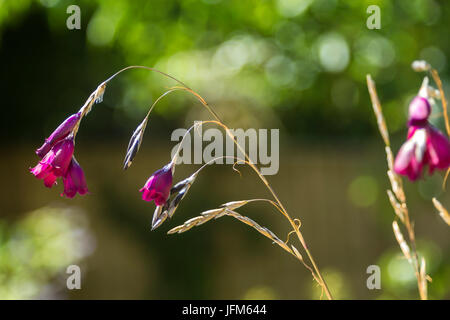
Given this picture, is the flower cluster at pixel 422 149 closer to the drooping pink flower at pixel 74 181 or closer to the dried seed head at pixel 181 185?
the dried seed head at pixel 181 185

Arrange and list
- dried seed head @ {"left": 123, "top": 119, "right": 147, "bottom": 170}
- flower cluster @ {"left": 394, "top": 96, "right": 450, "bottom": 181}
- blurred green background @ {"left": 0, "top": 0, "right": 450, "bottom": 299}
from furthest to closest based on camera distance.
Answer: blurred green background @ {"left": 0, "top": 0, "right": 450, "bottom": 299} → dried seed head @ {"left": 123, "top": 119, "right": 147, "bottom": 170} → flower cluster @ {"left": 394, "top": 96, "right": 450, "bottom": 181}

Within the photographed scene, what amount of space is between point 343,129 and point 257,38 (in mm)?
1630

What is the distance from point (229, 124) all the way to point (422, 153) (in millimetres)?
2657

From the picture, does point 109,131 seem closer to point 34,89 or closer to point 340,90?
point 34,89

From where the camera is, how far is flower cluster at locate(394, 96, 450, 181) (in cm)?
53

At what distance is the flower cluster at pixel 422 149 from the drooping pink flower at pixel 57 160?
391 millimetres

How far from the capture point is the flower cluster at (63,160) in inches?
27.7

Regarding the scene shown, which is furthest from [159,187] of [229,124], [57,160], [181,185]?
[229,124]

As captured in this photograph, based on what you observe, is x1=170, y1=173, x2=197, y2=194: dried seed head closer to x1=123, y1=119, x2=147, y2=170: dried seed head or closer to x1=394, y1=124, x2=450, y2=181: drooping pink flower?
x1=123, y1=119, x2=147, y2=170: dried seed head

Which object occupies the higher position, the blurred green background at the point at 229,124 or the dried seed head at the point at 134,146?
the blurred green background at the point at 229,124

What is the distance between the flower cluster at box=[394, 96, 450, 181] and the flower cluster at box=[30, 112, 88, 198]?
39 cm

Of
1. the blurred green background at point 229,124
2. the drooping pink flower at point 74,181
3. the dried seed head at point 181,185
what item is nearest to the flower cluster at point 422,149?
the dried seed head at point 181,185

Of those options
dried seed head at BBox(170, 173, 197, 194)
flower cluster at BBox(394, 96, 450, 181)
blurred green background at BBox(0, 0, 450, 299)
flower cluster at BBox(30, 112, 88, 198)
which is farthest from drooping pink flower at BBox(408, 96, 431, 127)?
blurred green background at BBox(0, 0, 450, 299)
